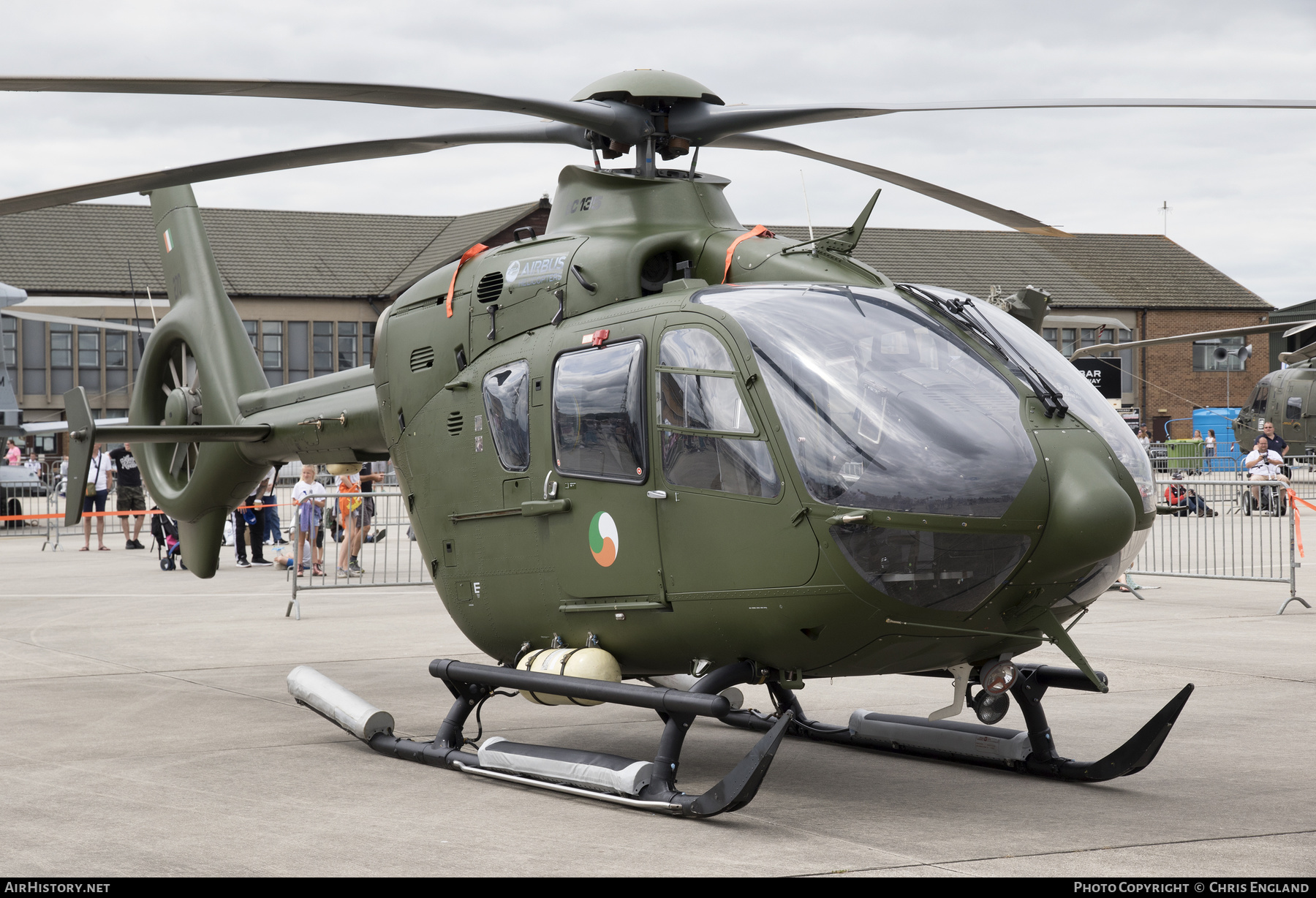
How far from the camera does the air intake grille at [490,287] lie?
7.63 metres

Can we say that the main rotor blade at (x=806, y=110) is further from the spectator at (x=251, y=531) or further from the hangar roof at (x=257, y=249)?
the hangar roof at (x=257, y=249)

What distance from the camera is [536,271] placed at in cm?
742

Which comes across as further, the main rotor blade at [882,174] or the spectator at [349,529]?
the spectator at [349,529]

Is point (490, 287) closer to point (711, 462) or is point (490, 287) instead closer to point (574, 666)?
point (711, 462)

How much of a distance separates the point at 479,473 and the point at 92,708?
3.57m

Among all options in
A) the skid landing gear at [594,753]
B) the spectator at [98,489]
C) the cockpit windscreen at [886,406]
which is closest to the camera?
the cockpit windscreen at [886,406]

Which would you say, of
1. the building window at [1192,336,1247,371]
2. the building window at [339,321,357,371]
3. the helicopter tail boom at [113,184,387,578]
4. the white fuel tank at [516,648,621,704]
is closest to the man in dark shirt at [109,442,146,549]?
the helicopter tail boom at [113,184,387,578]

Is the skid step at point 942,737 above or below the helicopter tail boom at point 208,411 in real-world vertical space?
below

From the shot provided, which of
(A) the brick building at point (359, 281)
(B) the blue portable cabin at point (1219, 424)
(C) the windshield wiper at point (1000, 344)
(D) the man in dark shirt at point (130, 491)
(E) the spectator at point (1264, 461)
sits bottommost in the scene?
(D) the man in dark shirt at point (130, 491)

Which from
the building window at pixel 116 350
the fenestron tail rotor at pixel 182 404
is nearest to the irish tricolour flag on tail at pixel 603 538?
the fenestron tail rotor at pixel 182 404

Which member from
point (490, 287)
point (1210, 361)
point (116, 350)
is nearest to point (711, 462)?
point (490, 287)

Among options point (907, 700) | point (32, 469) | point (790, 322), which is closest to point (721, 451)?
point (790, 322)

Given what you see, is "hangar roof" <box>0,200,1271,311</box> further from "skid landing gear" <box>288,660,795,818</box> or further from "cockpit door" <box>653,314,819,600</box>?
"cockpit door" <box>653,314,819,600</box>

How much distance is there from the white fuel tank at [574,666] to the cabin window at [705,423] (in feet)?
3.36
